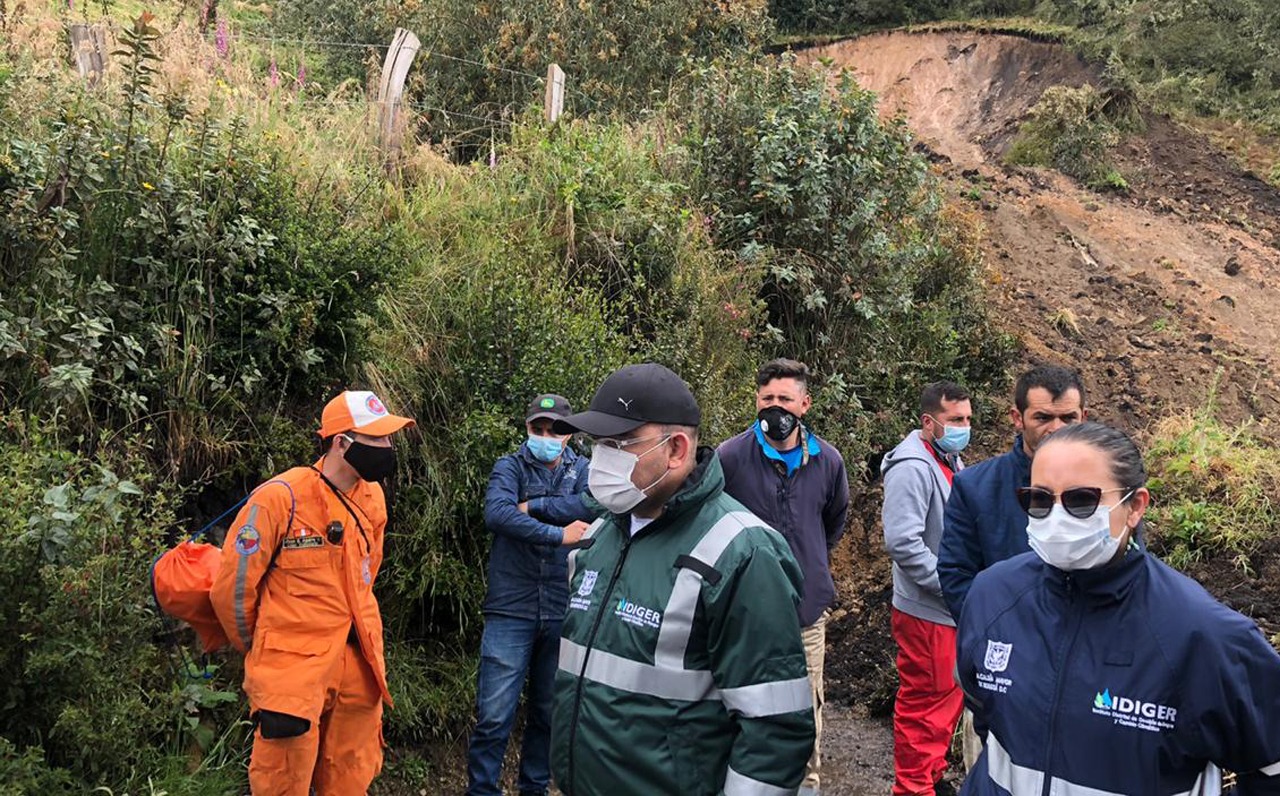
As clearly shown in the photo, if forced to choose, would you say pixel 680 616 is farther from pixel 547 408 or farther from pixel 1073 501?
pixel 547 408

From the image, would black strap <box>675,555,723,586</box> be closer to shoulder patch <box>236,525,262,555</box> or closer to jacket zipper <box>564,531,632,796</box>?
jacket zipper <box>564,531,632,796</box>

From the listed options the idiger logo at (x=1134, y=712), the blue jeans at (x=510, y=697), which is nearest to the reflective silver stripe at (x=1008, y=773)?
the idiger logo at (x=1134, y=712)

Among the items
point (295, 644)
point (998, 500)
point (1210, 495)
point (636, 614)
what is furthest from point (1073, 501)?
point (1210, 495)

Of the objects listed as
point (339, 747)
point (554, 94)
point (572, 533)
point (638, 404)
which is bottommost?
point (339, 747)

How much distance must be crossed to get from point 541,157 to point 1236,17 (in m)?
22.1

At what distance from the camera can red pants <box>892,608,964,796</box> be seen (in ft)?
16.6

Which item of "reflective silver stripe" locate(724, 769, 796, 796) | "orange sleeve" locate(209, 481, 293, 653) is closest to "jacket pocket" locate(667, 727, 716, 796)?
"reflective silver stripe" locate(724, 769, 796, 796)

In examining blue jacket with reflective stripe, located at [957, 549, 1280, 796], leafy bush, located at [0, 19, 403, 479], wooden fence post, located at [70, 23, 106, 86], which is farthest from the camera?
wooden fence post, located at [70, 23, 106, 86]

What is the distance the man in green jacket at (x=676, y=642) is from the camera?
8.27 feet

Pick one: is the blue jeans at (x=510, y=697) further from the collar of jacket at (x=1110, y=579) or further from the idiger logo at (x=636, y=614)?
the collar of jacket at (x=1110, y=579)

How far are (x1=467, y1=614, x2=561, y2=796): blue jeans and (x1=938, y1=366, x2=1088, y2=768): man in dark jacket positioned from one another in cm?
208

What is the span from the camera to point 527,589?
5.19m

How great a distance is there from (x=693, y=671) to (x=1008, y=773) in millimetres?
787

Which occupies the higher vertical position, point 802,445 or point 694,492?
point 694,492
